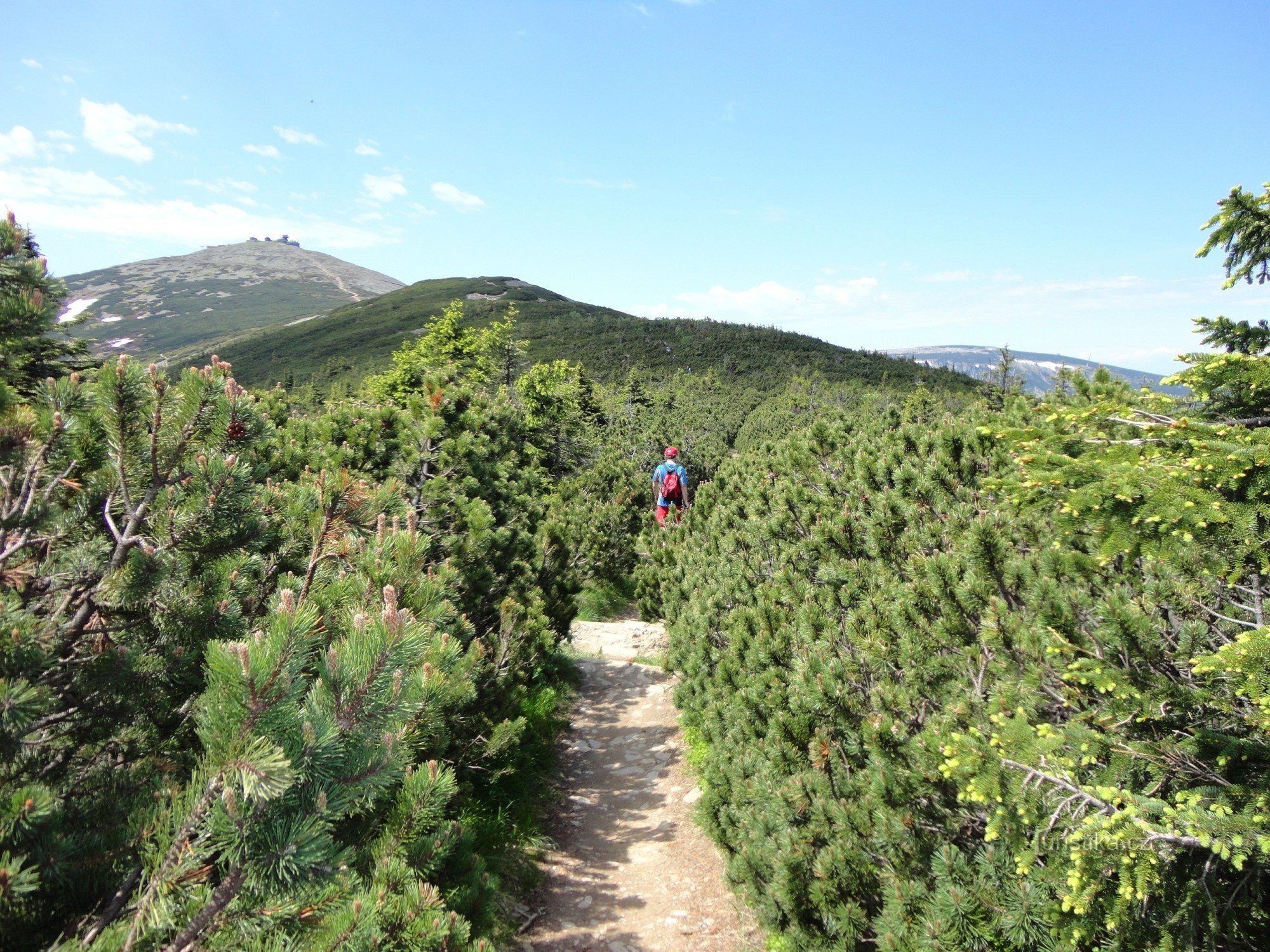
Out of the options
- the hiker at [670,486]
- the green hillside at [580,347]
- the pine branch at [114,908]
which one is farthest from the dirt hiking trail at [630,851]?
the green hillside at [580,347]

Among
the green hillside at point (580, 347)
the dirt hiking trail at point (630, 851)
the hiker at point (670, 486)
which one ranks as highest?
the green hillside at point (580, 347)

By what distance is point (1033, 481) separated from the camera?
7.08ft

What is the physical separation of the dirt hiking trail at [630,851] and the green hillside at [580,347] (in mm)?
61279

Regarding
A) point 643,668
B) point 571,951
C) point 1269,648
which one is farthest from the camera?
point 643,668

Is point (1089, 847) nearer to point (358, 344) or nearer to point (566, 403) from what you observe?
point (566, 403)

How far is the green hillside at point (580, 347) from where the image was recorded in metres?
85.8

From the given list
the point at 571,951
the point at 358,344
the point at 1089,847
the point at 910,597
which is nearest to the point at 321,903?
the point at 1089,847

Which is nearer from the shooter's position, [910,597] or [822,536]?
[910,597]

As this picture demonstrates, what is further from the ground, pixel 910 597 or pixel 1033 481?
pixel 1033 481

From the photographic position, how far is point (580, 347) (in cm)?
9262

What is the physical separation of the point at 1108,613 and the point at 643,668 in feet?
24.0

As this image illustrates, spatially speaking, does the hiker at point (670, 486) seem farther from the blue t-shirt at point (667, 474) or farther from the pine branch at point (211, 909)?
the pine branch at point (211, 909)

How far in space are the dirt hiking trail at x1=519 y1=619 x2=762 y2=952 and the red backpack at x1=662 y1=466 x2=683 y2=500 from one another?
3.73 m

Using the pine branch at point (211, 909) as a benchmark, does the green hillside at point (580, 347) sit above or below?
above
